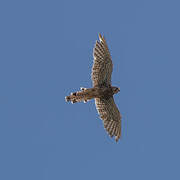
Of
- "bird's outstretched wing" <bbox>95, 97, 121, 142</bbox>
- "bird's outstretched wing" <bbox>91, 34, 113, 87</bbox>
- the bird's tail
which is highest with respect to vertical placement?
"bird's outstretched wing" <bbox>91, 34, 113, 87</bbox>

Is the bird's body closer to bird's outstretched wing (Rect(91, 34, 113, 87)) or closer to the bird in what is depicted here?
the bird

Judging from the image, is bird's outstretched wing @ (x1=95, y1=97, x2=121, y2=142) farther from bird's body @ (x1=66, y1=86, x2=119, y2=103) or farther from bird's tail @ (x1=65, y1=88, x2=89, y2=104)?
bird's tail @ (x1=65, y1=88, x2=89, y2=104)

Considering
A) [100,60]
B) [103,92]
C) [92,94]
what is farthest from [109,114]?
[100,60]

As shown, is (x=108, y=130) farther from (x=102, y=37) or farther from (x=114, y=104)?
(x=102, y=37)

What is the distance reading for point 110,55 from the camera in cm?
8038

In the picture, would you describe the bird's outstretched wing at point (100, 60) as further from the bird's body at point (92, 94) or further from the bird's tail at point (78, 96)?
the bird's tail at point (78, 96)

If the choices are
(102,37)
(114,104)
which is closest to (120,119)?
(114,104)

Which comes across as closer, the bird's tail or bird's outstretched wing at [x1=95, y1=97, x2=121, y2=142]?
the bird's tail

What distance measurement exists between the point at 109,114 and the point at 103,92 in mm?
1796

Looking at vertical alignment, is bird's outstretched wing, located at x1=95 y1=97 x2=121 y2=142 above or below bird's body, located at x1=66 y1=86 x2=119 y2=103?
below

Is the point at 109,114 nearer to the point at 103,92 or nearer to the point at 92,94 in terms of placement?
the point at 103,92

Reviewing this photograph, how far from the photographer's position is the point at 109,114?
81.2 m

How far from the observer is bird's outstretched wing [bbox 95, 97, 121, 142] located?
266ft

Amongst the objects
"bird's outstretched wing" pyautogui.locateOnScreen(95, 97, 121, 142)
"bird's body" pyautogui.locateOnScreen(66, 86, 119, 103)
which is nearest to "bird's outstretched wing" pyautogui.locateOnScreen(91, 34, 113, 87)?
"bird's body" pyautogui.locateOnScreen(66, 86, 119, 103)
